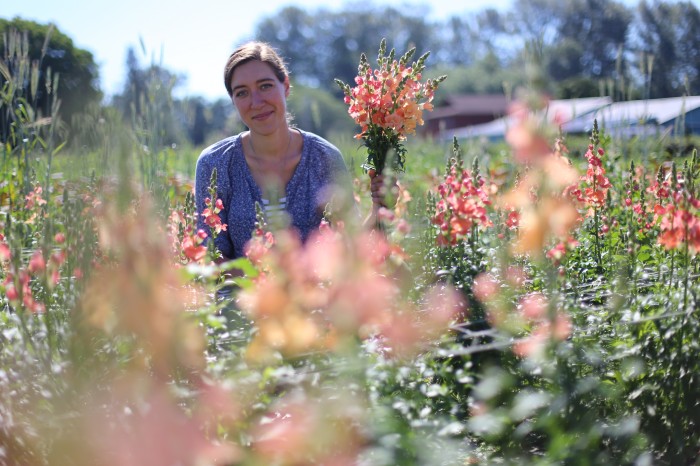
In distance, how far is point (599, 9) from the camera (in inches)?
2403

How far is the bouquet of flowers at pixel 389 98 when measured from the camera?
276cm

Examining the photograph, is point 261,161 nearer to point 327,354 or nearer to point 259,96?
point 259,96

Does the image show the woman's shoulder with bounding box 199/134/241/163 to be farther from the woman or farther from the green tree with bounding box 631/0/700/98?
the green tree with bounding box 631/0/700/98

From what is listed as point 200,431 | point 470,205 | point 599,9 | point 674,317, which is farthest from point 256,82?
point 599,9


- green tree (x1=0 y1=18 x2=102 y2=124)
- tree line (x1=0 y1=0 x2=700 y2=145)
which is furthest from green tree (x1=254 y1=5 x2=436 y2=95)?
green tree (x1=0 y1=18 x2=102 y2=124)

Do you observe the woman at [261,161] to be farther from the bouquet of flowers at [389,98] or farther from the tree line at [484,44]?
the tree line at [484,44]

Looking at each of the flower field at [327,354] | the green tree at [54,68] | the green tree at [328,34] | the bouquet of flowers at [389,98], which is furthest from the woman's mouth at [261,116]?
the green tree at [328,34]

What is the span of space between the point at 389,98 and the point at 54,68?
31.2ft

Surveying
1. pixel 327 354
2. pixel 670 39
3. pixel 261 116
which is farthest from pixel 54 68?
pixel 670 39

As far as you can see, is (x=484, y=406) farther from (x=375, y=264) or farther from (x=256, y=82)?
(x=256, y=82)

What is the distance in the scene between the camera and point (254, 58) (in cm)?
329

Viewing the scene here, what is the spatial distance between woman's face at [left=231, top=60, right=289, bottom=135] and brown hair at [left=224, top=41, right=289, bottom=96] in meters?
0.02

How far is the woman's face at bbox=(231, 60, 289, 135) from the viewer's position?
10.8ft

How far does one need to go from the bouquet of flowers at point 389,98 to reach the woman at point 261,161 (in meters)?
0.44
